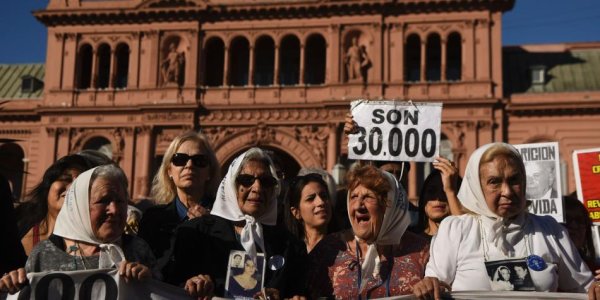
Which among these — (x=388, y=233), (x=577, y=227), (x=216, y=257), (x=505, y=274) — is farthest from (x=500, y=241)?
(x=577, y=227)

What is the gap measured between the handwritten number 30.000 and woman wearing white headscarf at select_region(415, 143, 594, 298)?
401 cm

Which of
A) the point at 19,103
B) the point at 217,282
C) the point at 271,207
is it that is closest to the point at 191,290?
the point at 217,282

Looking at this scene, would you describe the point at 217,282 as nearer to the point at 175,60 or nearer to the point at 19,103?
the point at 175,60

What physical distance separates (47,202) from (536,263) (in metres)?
4.40

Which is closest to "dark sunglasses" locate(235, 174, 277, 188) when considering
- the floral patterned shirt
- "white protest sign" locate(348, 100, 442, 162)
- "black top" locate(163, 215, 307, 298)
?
"black top" locate(163, 215, 307, 298)

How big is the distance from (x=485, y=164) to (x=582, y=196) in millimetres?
6593

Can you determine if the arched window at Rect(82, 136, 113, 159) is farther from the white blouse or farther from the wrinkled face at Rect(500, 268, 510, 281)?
the wrinkled face at Rect(500, 268, 510, 281)

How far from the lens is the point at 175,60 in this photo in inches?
1244

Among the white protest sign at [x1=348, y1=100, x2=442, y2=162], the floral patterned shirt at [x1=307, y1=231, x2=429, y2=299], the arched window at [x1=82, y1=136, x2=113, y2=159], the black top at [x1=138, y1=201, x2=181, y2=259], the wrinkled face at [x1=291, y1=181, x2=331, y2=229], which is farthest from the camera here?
the arched window at [x1=82, y1=136, x2=113, y2=159]

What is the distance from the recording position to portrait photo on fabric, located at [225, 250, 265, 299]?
16.7 ft

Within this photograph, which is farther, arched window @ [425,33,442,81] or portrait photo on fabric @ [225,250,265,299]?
arched window @ [425,33,442,81]

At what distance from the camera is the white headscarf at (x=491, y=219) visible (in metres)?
4.79

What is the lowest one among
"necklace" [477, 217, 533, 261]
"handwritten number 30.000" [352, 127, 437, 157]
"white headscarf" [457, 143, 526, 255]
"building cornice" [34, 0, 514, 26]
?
"necklace" [477, 217, 533, 261]

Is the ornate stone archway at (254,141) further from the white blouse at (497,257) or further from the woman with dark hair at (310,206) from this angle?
the white blouse at (497,257)
